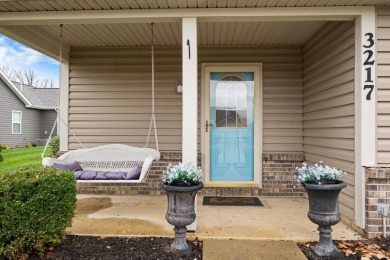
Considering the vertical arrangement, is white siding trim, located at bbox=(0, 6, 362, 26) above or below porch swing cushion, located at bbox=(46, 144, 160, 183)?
above

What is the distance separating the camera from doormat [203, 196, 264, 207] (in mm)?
4207

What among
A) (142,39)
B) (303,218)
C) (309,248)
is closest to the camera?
(309,248)

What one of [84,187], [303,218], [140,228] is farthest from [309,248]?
[84,187]

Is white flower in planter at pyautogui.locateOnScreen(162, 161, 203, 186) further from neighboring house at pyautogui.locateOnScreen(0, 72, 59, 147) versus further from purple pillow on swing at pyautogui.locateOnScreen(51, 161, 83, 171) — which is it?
neighboring house at pyautogui.locateOnScreen(0, 72, 59, 147)

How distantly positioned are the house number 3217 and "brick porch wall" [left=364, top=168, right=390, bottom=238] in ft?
2.60

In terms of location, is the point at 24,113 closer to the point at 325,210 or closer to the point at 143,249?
the point at 143,249

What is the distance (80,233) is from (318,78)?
367cm

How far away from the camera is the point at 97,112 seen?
493cm

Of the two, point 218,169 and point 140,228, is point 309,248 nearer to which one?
point 140,228

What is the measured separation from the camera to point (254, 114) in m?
4.78

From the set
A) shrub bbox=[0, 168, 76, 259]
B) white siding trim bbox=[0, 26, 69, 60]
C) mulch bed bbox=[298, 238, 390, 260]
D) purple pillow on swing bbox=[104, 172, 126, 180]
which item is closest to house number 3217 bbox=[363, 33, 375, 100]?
mulch bed bbox=[298, 238, 390, 260]

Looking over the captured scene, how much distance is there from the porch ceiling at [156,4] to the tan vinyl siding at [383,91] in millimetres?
328

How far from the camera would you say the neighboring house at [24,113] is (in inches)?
571

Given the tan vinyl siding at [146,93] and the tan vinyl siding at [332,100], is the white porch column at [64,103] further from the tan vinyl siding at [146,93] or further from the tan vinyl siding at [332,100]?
the tan vinyl siding at [332,100]
